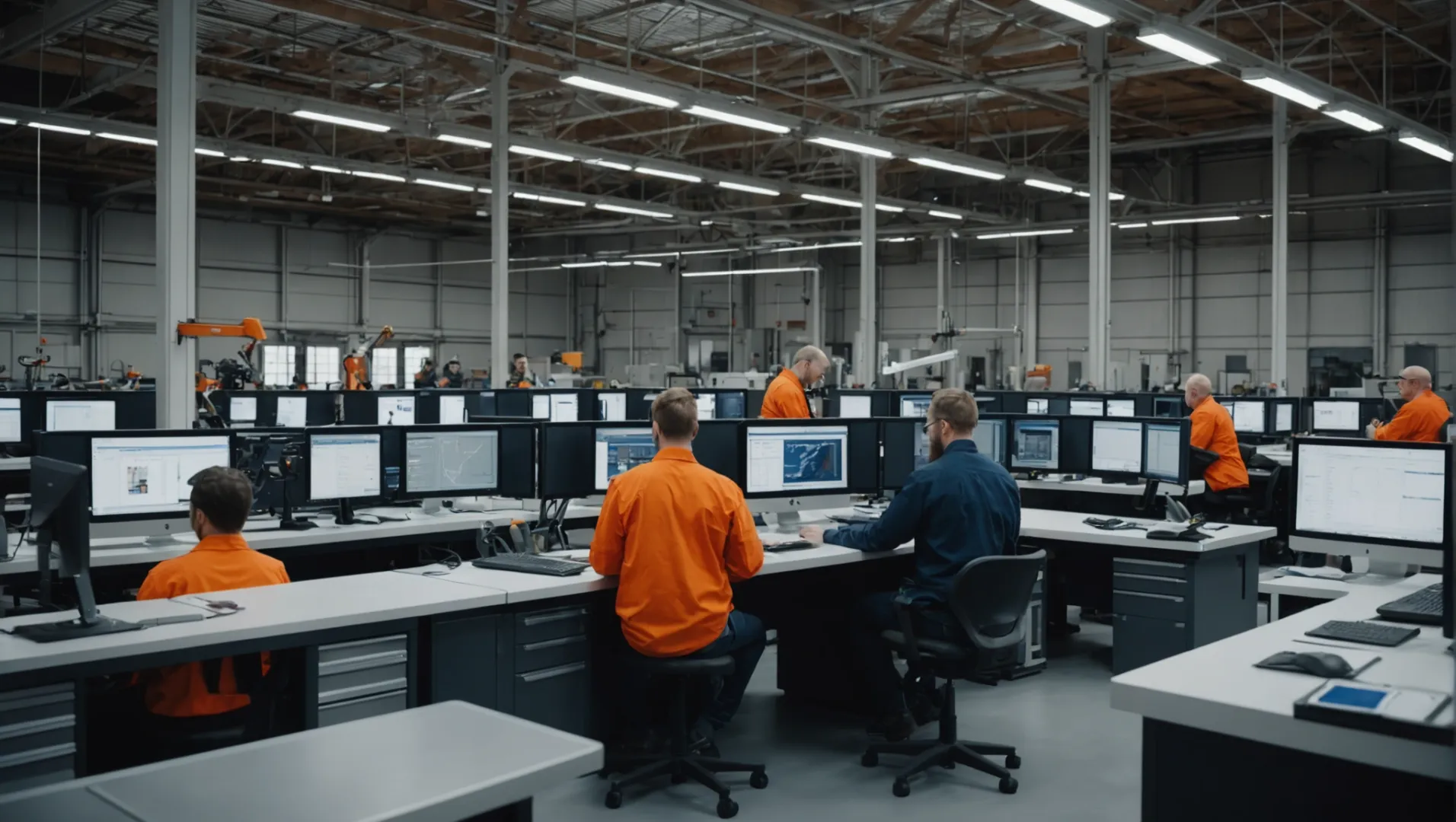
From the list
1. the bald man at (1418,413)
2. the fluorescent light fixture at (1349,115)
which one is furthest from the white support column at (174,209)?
the fluorescent light fixture at (1349,115)

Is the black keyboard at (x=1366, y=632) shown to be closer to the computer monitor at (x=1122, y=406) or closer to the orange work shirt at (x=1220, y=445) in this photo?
the orange work shirt at (x=1220, y=445)

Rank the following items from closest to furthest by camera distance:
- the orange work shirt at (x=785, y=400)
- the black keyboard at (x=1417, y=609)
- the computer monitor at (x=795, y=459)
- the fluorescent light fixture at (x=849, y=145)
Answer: the black keyboard at (x=1417, y=609) → the computer monitor at (x=795, y=459) → the orange work shirt at (x=785, y=400) → the fluorescent light fixture at (x=849, y=145)

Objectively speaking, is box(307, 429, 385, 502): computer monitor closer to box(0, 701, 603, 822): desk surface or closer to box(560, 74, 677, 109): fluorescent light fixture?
box(0, 701, 603, 822): desk surface

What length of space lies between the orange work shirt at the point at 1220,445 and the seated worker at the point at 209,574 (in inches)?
220

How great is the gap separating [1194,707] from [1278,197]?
1169 cm

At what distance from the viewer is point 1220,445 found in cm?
710

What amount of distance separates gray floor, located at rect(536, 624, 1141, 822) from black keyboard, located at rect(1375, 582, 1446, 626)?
1.08 m

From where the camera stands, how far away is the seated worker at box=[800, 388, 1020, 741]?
3889mm

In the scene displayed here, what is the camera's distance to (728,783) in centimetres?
395

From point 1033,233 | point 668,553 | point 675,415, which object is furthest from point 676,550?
point 1033,233

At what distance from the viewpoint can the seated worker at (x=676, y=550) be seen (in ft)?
11.7

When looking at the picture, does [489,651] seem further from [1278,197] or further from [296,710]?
[1278,197]

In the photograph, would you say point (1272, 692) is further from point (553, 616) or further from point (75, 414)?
point (75, 414)

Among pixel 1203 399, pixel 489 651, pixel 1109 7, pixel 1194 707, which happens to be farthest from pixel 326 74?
pixel 1194 707
